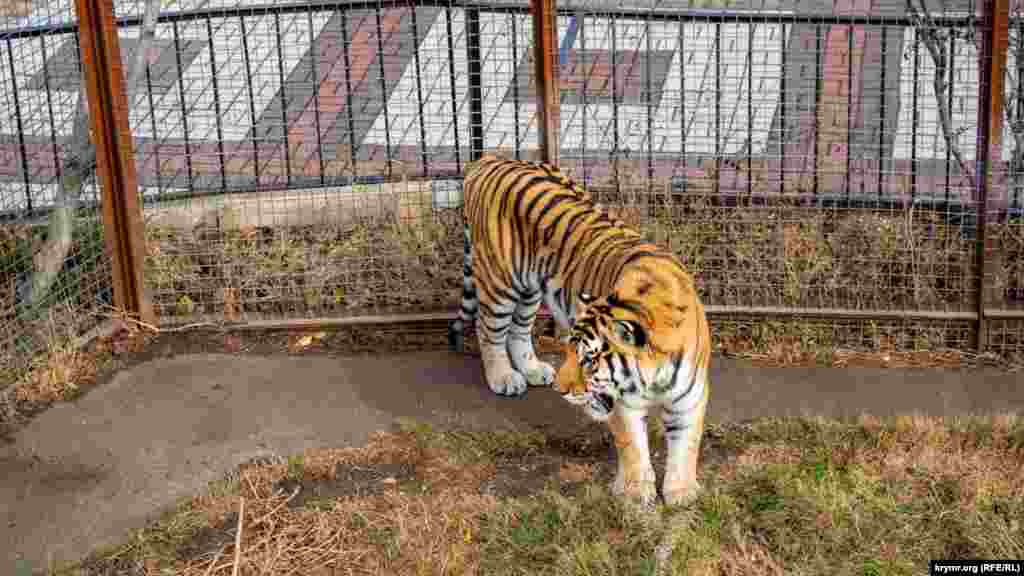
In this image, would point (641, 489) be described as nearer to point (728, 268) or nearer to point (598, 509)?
point (598, 509)

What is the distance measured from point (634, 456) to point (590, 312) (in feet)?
2.08

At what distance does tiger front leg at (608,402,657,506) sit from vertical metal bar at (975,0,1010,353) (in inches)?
93.2

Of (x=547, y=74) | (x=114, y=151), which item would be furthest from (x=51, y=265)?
(x=547, y=74)

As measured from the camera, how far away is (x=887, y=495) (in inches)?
210

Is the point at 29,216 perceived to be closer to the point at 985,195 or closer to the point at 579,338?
the point at 579,338

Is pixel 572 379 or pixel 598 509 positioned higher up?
pixel 572 379

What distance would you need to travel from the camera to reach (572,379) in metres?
5.16

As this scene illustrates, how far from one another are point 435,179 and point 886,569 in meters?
3.97

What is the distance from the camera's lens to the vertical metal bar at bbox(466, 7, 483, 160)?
7.55 metres

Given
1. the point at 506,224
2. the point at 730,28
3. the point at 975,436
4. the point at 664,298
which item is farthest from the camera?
the point at 730,28

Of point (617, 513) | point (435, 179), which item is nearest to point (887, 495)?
point (617, 513)

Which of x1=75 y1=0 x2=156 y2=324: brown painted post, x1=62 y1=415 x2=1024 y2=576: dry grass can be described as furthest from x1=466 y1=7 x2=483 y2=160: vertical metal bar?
x1=62 y1=415 x2=1024 y2=576: dry grass

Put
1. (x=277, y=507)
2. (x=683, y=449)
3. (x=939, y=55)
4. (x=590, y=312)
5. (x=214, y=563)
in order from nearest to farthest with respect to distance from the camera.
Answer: (x=590, y=312) → (x=214, y=563) → (x=683, y=449) → (x=277, y=507) → (x=939, y=55)

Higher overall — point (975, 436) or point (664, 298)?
point (664, 298)
